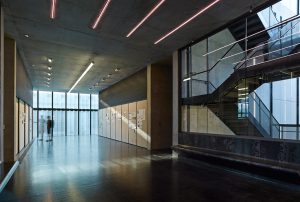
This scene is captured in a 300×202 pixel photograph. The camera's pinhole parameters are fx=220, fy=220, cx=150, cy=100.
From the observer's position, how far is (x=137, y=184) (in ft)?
14.9

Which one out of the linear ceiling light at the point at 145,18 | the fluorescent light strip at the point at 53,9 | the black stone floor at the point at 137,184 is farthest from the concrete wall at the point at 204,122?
the fluorescent light strip at the point at 53,9

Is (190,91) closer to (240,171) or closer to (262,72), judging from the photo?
(262,72)

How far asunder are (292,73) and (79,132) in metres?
17.5

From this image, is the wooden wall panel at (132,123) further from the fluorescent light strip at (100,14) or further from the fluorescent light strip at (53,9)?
the fluorescent light strip at (53,9)

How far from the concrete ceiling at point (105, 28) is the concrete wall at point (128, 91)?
1510mm

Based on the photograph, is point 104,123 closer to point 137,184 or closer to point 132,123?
point 132,123

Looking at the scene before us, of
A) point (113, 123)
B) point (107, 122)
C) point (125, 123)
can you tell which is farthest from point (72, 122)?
point (125, 123)

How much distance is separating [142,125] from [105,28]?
18.3 ft

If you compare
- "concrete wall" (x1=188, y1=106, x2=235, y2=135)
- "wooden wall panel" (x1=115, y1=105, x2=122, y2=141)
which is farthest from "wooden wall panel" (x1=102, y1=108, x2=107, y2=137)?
"concrete wall" (x1=188, y1=106, x2=235, y2=135)

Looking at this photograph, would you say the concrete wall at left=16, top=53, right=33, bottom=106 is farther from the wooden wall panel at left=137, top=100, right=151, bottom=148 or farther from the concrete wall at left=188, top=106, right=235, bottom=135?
the concrete wall at left=188, top=106, right=235, bottom=135

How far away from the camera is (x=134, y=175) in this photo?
524 centimetres

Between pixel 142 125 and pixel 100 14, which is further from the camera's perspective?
pixel 142 125

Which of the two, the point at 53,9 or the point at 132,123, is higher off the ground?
the point at 53,9

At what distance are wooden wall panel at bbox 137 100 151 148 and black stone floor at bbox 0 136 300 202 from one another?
383cm
